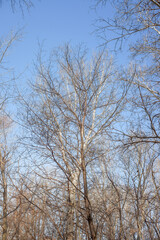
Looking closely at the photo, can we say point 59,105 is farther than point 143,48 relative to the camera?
No

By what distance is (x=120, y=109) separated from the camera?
4.31m

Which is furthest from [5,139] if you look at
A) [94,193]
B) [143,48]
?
[143,48]

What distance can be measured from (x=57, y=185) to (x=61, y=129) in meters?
0.90

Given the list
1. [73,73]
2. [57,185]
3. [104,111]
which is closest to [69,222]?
[57,185]

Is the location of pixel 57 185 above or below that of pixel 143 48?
below

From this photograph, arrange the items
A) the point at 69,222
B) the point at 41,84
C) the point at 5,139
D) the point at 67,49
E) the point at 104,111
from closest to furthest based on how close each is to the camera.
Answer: the point at 69,222
the point at 67,49
the point at 41,84
the point at 104,111
the point at 5,139

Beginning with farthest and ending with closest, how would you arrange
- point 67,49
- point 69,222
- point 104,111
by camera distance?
point 104,111 < point 67,49 < point 69,222

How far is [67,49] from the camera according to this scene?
380 centimetres

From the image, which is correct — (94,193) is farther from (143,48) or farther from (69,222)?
(143,48)

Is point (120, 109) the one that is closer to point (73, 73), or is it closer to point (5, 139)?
point (73, 73)

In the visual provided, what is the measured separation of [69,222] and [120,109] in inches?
90.1

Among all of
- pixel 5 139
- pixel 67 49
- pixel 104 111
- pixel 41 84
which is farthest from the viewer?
pixel 5 139


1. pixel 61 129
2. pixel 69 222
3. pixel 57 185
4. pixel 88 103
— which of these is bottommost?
pixel 69 222

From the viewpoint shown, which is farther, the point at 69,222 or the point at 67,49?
the point at 67,49
